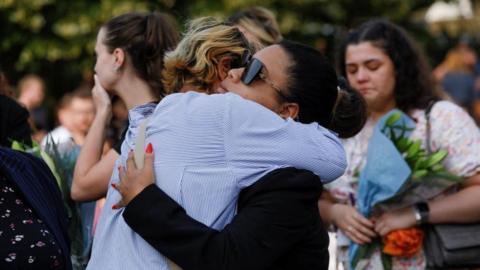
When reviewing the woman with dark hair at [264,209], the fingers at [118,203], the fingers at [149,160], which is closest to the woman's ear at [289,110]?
the woman with dark hair at [264,209]

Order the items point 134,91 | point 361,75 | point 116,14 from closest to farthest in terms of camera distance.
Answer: point 134,91, point 361,75, point 116,14

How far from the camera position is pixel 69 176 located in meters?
4.28

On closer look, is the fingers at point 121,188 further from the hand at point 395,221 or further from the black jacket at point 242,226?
the hand at point 395,221

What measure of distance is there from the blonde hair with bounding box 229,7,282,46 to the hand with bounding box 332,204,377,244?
931 mm

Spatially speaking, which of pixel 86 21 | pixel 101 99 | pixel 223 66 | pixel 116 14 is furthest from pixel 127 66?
pixel 86 21

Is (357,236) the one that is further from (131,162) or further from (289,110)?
(131,162)

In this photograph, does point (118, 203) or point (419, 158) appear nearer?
point (118, 203)

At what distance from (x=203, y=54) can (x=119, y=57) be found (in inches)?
38.9

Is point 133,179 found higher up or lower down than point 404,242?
higher up

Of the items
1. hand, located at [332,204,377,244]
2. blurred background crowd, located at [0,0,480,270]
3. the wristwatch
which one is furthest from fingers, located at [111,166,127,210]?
blurred background crowd, located at [0,0,480,270]

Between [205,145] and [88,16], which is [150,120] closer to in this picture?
[205,145]

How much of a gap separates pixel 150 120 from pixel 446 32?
12198mm

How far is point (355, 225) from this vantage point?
14.2ft

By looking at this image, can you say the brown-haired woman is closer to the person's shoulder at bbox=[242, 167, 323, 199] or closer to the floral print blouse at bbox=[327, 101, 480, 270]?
the floral print blouse at bbox=[327, 101, 480, 270]
